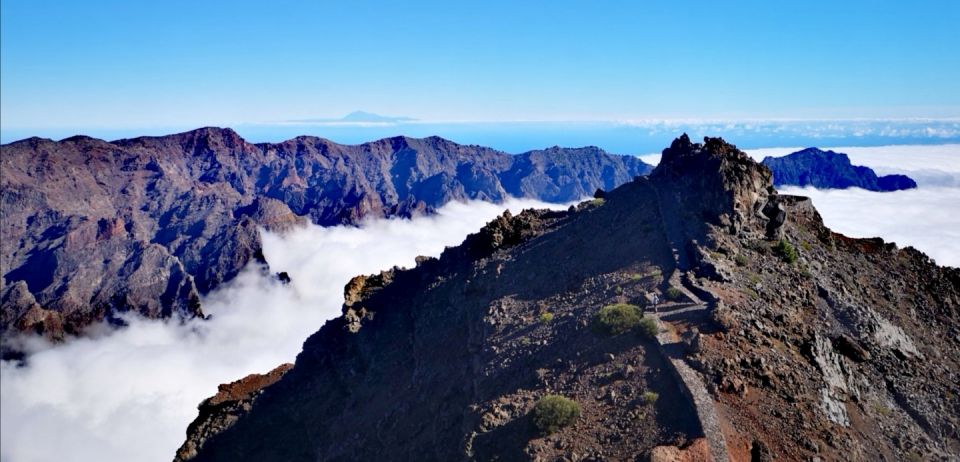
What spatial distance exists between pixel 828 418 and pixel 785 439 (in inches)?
109

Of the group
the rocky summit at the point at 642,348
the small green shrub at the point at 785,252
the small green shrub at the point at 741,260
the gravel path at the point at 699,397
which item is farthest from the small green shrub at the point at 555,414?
the small green shrub at the point at 785,252

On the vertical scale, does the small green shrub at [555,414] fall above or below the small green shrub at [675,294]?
below

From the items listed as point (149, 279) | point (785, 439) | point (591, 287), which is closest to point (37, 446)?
point (149, 279)

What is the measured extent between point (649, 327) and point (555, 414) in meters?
5.28

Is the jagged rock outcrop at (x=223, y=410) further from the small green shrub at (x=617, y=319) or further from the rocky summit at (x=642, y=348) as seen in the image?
the small green shrub at (x=617, y=319)

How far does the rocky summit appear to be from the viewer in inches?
691

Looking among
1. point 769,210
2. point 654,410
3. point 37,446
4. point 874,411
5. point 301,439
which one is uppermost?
point 769,210

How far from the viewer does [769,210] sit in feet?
109

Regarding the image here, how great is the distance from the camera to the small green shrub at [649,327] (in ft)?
68.1

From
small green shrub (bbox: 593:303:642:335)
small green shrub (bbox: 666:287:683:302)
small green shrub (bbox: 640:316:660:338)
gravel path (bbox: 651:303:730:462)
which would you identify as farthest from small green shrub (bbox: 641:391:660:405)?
small green shrub (bbox: 666:287:683:302)

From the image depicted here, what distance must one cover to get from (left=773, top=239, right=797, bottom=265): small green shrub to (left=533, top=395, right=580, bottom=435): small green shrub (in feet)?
55.6

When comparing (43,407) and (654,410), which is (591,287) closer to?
(654,410)

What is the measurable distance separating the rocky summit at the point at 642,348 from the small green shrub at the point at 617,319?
83 millimetres

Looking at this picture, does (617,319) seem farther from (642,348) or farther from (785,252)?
(785,252)
